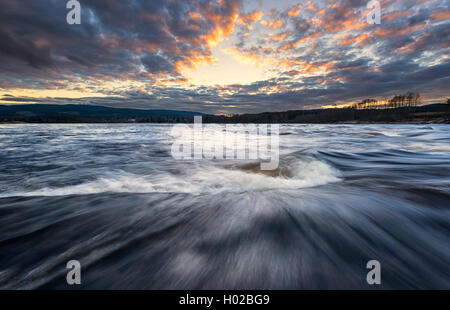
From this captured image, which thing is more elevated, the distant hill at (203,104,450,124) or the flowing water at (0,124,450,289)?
the distant hill at (203,104,450,124)

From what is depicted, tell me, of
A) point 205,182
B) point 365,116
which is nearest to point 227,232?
point 205,182

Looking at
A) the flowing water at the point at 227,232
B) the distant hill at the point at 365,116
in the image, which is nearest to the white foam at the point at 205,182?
the flowing water at the point at 227,232

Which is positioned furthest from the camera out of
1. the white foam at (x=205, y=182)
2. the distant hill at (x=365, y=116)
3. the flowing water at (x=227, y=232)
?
the distant hill at (x=365, y=116)

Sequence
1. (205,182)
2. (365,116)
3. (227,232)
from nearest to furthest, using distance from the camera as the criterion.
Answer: (227,232) → (205,182) → (365,116)

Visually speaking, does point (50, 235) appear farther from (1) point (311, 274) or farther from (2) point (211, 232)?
(1) point (311, 274)

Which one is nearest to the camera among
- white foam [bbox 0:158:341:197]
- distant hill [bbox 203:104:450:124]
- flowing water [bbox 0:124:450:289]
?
flowing water [bbox 0:124:450:289]

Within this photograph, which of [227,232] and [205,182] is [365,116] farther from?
[227,232]

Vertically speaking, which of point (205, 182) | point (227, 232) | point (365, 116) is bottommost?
point (227, 232)

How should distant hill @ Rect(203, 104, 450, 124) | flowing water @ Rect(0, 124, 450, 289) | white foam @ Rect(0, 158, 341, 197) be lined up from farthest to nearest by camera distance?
distant hill @ Rect(203, 104, 450, 124), white foam @ Rect(0, 158, 341, 197), flowing water @ Rect(0, 124, 450, 289)

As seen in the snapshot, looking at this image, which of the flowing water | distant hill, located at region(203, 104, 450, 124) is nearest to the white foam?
the flowing water

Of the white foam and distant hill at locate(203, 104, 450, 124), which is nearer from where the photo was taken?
the white foam

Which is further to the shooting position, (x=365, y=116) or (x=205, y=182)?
(x=365, y=116)

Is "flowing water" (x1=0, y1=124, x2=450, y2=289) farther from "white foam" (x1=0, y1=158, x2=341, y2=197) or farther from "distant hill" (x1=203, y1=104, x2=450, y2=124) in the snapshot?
"distant hill" (x1=203, y1=104, x2=450, y2=124)

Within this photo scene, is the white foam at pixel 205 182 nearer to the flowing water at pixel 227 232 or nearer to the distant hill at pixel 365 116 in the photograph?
the flowing water at pixel 227 232
